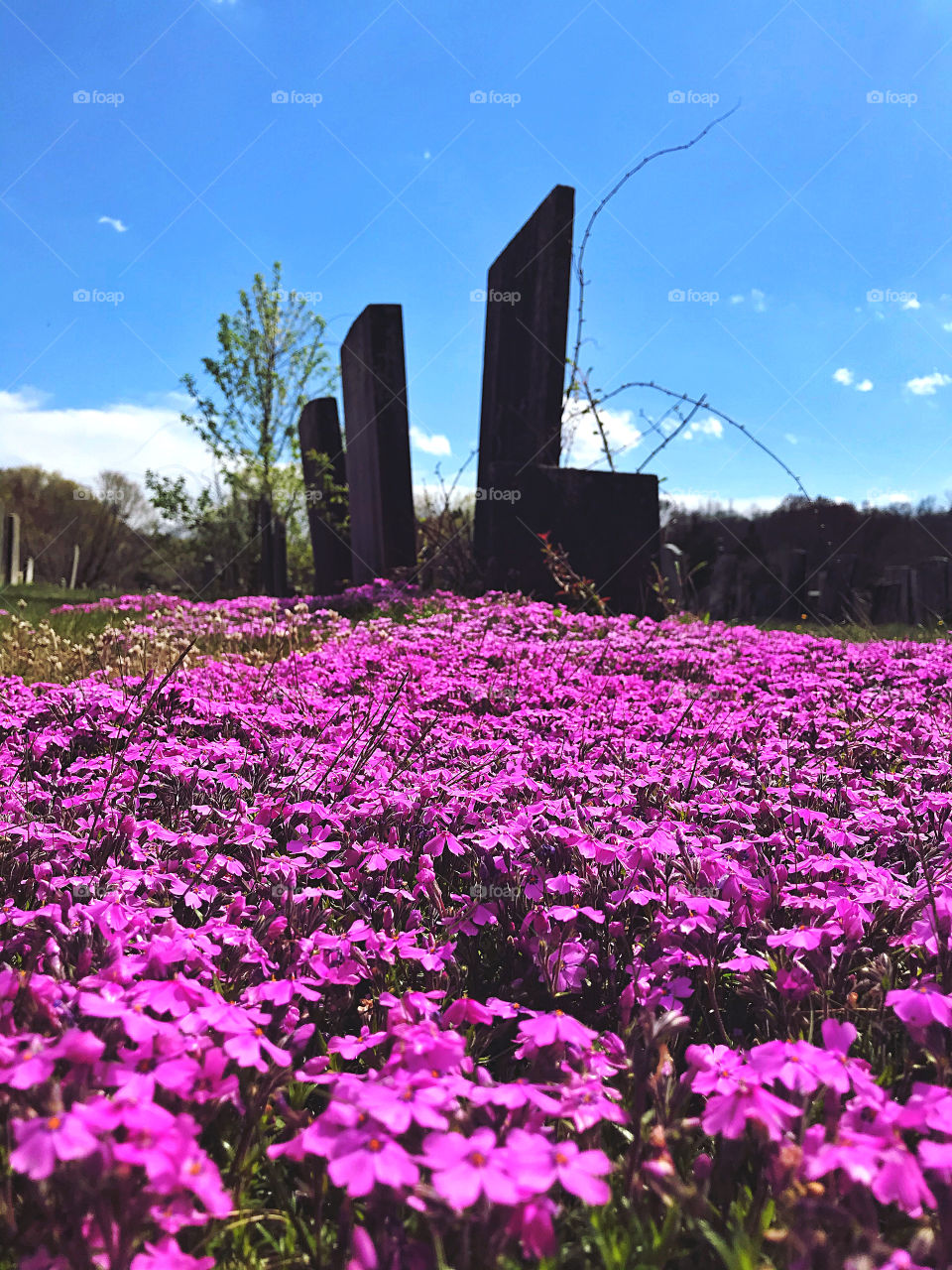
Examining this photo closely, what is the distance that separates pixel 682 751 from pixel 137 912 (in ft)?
5.95

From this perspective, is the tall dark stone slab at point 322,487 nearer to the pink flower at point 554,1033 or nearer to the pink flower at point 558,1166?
the pink flower at point 554,1033

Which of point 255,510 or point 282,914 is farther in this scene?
point 255,510

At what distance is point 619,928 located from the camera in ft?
5.31

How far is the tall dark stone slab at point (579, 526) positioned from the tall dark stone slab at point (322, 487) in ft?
15.6

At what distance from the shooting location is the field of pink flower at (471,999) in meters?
0.99

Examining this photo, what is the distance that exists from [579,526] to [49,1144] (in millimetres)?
7701

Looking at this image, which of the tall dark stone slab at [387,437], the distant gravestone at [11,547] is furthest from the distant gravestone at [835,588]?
the distant gravestone at [11,547]

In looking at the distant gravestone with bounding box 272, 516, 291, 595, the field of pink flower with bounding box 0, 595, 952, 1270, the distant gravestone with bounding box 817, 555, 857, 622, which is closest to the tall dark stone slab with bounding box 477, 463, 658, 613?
the field of pink flower with bounding box 0, 595, 952, 1270

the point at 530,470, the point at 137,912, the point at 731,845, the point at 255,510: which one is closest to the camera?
the point at 137,912

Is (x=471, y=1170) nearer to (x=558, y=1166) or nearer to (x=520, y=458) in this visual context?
(x=558, y=1166)

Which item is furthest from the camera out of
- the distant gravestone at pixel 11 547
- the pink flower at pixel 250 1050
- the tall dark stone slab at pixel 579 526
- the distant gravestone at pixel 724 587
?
the distant gravestone at pixel 11 547

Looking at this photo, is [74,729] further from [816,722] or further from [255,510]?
[255,510]

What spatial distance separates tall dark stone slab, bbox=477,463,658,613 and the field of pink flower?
17.7 feet

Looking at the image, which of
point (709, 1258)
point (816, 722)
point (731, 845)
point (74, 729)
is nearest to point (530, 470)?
point (816, 722)
